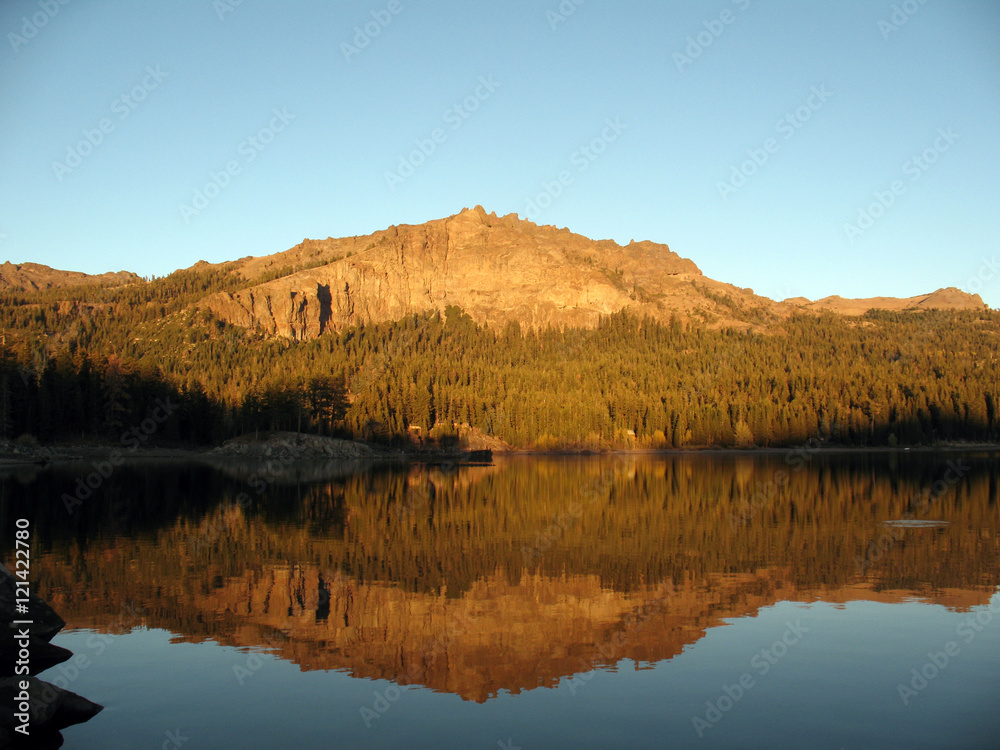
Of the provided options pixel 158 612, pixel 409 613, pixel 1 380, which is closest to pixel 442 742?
pixel 409 613

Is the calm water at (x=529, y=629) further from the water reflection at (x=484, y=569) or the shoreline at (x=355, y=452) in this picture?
the shoreline at (x=355, y=452)

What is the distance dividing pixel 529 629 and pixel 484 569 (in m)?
7.94

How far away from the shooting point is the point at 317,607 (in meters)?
21.6

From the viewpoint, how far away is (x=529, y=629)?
19.5m

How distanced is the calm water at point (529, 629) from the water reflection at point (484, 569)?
132mm

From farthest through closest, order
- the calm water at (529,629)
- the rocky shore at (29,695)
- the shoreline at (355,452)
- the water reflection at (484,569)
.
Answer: the shoreline at (355,452) → the water reflection at (484,569) → the calm water at (529,629) → the rocky shore at (29,695)

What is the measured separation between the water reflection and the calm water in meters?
0.13

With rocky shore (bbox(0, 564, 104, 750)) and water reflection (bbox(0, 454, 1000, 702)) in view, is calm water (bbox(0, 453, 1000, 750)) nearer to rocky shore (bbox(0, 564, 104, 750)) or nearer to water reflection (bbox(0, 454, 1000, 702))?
water reflection (bbox(0, 454, 1000, 702))

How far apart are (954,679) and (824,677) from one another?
265 cm

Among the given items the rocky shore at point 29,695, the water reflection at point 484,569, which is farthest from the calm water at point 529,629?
the rocky shore at point 29,695

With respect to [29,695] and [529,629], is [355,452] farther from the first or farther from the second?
[29,695]

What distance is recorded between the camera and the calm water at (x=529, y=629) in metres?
13.5

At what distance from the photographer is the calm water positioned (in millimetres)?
13469

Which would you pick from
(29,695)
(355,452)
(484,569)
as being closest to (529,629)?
(484,569)
